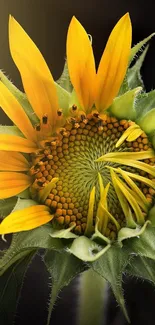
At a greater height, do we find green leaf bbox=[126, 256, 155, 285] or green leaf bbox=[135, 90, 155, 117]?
green leaf bbox=[135, 90, 155, 117]

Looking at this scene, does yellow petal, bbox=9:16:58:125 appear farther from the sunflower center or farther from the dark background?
the dark background

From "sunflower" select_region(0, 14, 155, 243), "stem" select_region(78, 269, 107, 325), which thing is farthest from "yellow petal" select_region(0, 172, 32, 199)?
"stem" select_region(78, 269, 107, 325)

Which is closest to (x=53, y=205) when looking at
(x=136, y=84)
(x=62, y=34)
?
(x=136, y=84)

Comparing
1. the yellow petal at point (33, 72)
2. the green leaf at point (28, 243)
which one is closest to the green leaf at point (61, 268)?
the green leaf at point (28, 243)

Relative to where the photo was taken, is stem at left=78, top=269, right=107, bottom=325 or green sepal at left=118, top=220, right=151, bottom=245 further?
stem at left=78, top=269, right=107, bottom=325

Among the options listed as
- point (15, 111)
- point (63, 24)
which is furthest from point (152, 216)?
point (63, 24)

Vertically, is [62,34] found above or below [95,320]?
above

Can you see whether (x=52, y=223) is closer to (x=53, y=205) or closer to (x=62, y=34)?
(x=53, y=205)
